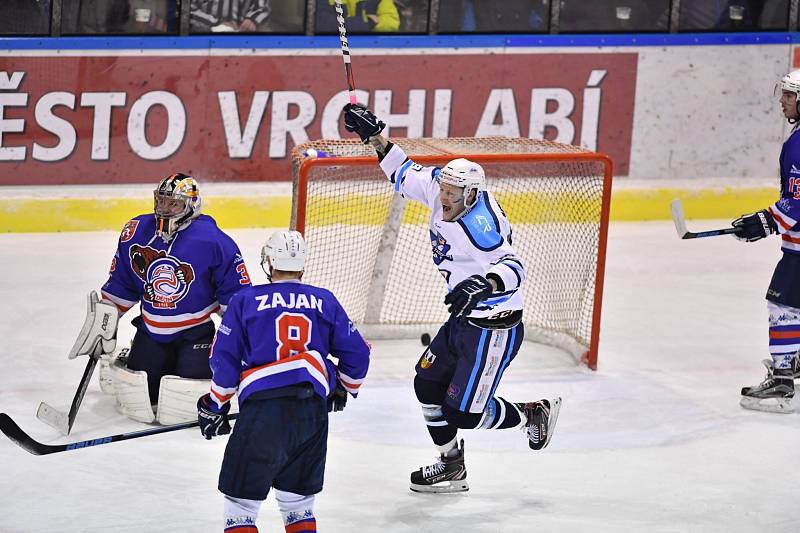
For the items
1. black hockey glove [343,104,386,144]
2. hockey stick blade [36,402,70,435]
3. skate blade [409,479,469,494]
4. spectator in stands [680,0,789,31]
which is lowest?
skate blade [409,479,469,494]

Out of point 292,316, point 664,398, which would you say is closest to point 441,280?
point 664,398

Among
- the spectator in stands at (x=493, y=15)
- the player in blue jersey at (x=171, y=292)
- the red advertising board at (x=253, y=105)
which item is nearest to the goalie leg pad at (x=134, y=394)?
the player in blue jersey at (x=171, y=292)

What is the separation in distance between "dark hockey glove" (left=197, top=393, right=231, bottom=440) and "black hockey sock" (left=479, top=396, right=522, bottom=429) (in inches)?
45.0

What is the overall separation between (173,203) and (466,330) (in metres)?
1.24

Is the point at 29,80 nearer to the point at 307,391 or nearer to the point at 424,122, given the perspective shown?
the point at 424,122

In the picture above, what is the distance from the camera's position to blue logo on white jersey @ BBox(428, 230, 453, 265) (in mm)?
4625

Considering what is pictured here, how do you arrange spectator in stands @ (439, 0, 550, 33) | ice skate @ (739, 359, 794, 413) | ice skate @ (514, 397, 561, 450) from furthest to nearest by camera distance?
spectator in stands @ (439, 0, 550, 33), ice skate @ (739, 359, 794, 413), ice skate @ (514, 397, 561, 450)

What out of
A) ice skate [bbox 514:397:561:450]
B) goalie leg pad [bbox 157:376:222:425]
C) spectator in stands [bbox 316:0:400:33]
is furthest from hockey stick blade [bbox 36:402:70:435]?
spectator in stands [bbox 316:0:400:33]

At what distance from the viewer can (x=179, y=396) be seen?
16.9 feet

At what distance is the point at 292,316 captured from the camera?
3686 millimetres

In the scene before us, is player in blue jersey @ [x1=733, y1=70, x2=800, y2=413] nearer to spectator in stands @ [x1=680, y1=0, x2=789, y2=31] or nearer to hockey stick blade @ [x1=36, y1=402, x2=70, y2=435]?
hockey stick blade @ [x1=36, y1=402, x2=70, y2=435]

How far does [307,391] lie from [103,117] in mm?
4789

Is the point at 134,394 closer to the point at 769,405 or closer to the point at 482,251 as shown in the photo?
the point at 482,251

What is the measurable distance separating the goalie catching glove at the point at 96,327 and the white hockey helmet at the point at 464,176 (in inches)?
56.0
